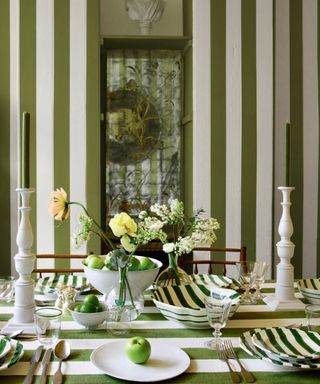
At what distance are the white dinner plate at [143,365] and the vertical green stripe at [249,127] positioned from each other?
1.94 meters

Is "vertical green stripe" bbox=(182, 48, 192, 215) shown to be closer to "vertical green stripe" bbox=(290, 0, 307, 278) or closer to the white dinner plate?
"vertical green stripe" bbox=(290, 0, 307, 278)

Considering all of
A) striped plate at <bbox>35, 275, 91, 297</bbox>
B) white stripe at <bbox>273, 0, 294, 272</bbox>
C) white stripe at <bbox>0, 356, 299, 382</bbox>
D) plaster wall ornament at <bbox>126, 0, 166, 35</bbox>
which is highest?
plaster wall ornament at <bbox>126, 0, 166, 35</bbox>

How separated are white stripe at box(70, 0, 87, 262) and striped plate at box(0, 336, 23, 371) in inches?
70.3

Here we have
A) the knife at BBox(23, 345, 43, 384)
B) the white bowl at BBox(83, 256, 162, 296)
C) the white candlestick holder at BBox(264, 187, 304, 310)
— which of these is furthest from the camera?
the white candlestick holder at BBox(264, 187, 304, 310)

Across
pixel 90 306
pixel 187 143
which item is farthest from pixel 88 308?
pixel 187 143

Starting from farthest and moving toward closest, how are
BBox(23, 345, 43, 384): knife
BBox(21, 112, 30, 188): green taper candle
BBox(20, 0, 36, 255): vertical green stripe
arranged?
BBox(20, 0, 36, 255): vertical green stripe → BBox(21, 112, 30, 188): green taper candle → BBox(23, 345, 43, 384): knife

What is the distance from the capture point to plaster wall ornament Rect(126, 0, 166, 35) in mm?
3346

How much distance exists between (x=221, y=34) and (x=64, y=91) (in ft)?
3.56

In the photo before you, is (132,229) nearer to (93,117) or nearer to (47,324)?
(47,324)

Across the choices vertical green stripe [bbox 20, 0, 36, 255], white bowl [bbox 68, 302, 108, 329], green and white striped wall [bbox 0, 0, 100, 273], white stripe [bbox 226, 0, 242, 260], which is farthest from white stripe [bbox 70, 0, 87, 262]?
white bowl [bbox 68, 302, 108, 329]

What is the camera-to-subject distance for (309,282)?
1902 mm

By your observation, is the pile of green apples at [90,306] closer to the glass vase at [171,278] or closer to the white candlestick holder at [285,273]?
the glass vase at [171,278]

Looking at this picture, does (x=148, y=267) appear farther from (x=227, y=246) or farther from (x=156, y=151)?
(x=156, y=151)

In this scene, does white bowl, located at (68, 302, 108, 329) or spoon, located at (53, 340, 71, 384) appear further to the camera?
white bowl, located at (68, 302, 108, 329)
